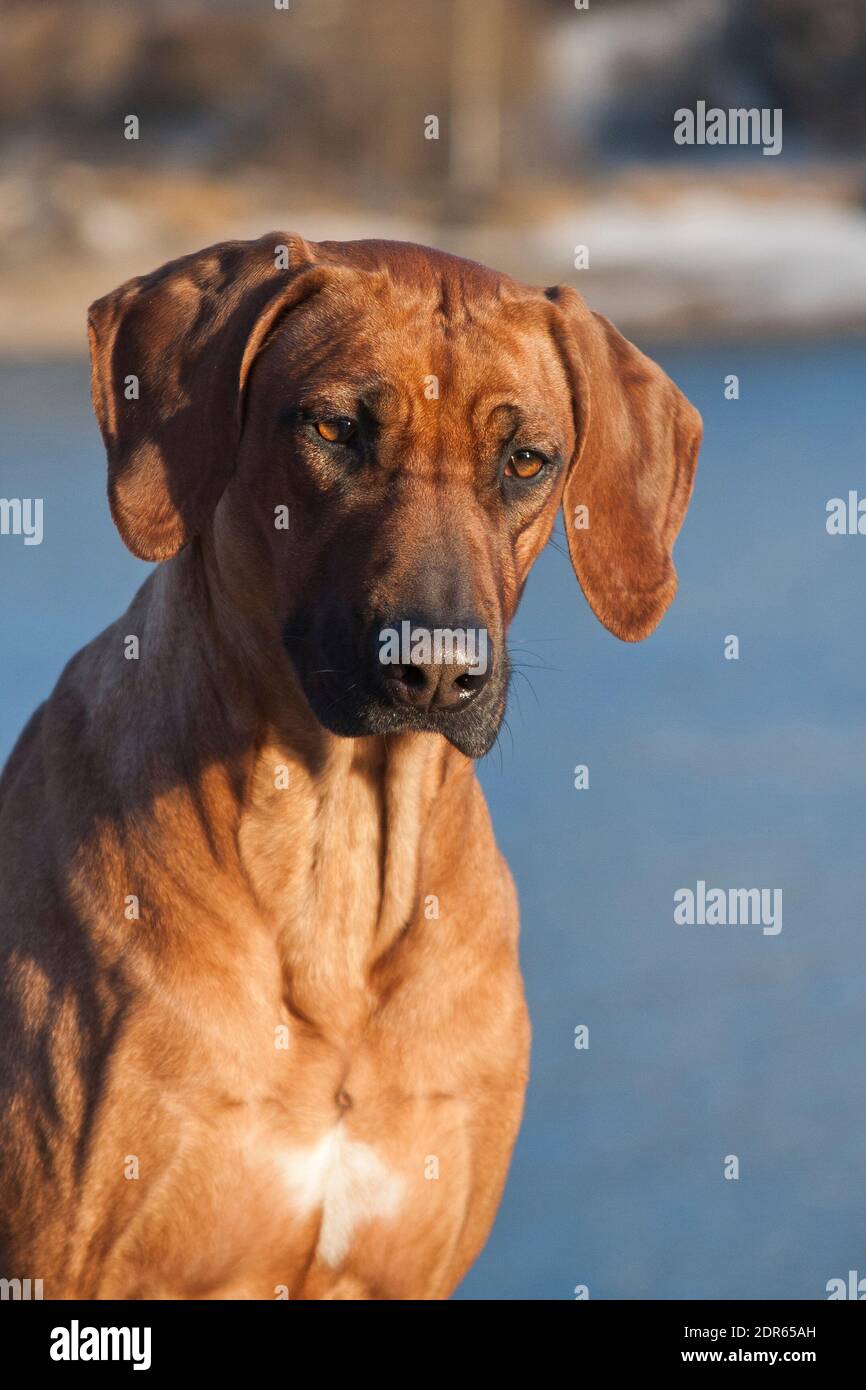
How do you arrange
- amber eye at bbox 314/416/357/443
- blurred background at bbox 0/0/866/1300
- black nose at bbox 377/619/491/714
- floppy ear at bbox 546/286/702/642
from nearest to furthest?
black nose at bbox 377/619/491/714, amber eye at bbox 314/416/357/443, floppy ear at bbox 546/286/702/642, blurred background at bbox 0/0/866/1300

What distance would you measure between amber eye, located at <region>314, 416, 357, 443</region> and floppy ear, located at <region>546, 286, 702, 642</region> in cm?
42

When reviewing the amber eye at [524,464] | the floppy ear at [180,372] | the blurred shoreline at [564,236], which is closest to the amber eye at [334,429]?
the floppy ear at [180,372]

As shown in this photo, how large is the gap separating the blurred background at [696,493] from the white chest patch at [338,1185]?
1.33 m

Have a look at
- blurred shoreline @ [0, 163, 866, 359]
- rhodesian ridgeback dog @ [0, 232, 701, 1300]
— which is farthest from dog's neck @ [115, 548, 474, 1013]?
blurred shoreline @ [0, 163, 866, 359]

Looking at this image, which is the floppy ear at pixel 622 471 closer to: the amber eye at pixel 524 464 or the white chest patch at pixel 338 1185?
the amber eye at pixel 524 464

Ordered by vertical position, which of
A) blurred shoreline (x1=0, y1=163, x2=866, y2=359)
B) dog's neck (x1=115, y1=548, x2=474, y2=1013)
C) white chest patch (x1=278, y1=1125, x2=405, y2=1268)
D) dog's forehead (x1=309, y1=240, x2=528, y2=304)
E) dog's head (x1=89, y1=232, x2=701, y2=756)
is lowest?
white chest patch (x1=278, y1=1125, x2=405, y2=1268)

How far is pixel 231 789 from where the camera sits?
281 cm

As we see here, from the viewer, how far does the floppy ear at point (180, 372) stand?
8.93ft

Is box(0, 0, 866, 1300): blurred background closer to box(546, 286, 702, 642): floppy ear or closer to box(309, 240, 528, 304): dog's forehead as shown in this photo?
box(546, 286, 702, 642): floppy ear

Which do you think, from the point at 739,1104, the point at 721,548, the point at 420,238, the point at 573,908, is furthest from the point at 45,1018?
the point at 420,238

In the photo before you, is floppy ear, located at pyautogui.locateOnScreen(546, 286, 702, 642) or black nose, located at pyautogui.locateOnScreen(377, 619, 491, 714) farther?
floppy ear, located at pyautogui.locateOnScreen(546, 286, 702, 642)

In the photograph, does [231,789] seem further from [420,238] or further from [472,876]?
[420,238]

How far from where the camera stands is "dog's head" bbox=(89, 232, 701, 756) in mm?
2570

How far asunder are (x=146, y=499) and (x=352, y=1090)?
86 cm
